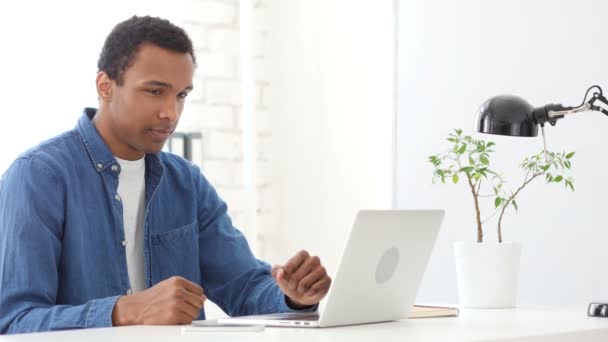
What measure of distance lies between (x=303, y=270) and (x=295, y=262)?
0.03 meters

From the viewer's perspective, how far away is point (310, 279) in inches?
75.0

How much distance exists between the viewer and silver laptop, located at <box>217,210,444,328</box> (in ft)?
5.24

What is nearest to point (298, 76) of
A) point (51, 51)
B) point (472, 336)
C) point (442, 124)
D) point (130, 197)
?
point (442, 124)

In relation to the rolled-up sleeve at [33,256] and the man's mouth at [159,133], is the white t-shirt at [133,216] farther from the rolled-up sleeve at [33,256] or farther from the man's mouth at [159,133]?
the rolled-up sleeve at [33,256]

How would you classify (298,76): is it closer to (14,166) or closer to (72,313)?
(14,166)

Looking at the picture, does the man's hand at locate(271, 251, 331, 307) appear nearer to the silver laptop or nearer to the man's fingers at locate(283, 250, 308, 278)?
the man's fingers at locate(283, 250, 308, 278)

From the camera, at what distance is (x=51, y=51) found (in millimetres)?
3008

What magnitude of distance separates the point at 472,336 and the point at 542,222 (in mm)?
1348

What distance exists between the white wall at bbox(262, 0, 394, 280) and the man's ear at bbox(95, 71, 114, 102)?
4.15 feet

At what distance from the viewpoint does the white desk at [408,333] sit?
1464mm

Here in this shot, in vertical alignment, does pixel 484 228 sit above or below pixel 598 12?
below

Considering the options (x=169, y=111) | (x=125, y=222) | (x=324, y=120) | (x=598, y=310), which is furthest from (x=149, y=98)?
(x=324, y=120)

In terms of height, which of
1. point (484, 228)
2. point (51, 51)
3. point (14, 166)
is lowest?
point (484, 228)

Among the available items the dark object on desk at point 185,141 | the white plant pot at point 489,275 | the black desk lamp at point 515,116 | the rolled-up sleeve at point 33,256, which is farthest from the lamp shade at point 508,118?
the dark object on desk at point 185,141
